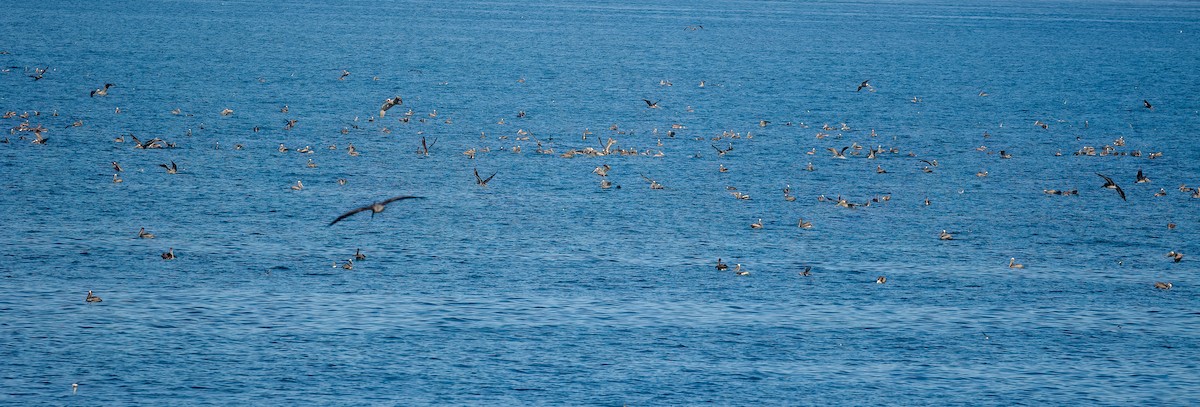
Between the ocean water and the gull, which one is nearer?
the ocean water

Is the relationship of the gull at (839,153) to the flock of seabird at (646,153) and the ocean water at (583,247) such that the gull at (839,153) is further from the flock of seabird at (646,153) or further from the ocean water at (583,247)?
the ocean water at (583,247)

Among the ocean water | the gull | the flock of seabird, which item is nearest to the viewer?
the ocean water

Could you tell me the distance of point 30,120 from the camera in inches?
1324

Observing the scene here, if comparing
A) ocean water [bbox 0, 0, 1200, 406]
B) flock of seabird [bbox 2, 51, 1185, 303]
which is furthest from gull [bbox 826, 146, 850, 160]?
ocean water [bbox 0, 0, 1200, 406]

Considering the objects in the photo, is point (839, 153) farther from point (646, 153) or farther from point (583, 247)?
point (583, 247)

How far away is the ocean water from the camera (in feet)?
52.8

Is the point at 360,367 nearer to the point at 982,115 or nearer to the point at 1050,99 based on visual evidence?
the point at 982,115

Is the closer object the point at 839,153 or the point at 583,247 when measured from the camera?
the point at 583,247

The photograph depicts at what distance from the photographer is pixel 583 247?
2225 centimetres

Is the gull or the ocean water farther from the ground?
the gull

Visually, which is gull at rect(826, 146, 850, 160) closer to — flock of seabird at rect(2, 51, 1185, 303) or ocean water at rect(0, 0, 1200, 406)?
flock of seabird at rect(2, 51, 1185, 303)

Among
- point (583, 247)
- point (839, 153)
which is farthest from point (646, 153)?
point (583, 247)

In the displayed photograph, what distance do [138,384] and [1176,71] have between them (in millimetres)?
58178

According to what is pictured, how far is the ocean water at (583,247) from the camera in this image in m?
16.1
